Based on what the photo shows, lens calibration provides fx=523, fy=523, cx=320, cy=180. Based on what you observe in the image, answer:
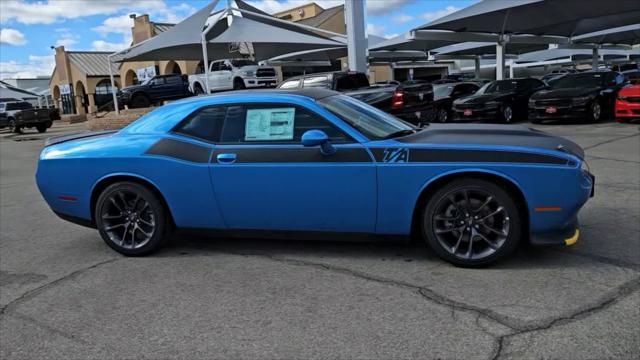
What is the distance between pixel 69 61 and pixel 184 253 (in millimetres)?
62269

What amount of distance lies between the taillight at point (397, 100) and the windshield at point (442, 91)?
189 inches

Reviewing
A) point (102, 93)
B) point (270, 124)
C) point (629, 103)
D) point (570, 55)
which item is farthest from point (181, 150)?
point (570, 55)

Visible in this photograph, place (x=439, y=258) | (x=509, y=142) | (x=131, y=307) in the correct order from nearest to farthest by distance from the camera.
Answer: (x=131, y=307)
(x=509, y=142)
(x=439, y=258)

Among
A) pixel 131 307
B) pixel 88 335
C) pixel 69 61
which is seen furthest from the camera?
pixel 69 61

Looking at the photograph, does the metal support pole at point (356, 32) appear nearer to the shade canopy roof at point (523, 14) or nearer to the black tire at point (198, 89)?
the shade canopy roof at point (523, 14)

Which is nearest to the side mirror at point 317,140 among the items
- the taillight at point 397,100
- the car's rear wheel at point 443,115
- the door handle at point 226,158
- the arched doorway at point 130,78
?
the door handle at point 226,158

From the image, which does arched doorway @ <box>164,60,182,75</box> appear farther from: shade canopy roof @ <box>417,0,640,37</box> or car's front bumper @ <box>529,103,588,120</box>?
car's front bumper @ <box>529,103,588,120</box>

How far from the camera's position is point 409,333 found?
3.15m

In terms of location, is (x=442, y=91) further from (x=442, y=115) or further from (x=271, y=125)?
(x=271, y=125)

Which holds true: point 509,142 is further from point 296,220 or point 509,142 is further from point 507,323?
point 296,220

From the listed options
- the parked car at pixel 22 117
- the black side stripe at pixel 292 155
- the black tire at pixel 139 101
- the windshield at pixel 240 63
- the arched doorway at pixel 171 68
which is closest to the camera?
the black side stripe at pixel 292 155

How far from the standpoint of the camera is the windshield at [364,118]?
438 centimetres

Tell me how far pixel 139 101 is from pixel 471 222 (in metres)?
26.7

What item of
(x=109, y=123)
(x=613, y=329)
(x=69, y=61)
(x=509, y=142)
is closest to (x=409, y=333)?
(x=613, y=329)
